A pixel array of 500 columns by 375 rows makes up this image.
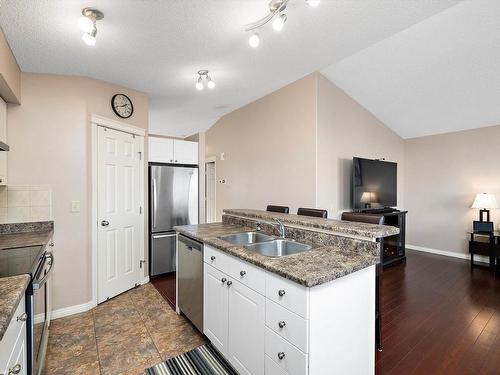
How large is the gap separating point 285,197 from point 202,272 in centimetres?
212

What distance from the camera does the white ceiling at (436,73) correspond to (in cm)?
266

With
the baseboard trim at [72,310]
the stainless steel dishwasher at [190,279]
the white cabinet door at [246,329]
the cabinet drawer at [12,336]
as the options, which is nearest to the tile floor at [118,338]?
the baseboard trim at [72,310]

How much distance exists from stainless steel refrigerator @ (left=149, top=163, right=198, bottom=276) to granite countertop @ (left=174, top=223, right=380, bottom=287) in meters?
2.17

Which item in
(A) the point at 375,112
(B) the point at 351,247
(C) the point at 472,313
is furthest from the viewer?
(A) the point at 375,112

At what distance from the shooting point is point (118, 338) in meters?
2.28

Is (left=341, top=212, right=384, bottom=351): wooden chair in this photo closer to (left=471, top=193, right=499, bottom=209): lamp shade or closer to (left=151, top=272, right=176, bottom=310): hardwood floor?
(left=151, top=272, right=176, bottom=310): hardwood floor

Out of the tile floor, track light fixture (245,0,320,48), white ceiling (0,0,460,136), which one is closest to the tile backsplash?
the tile floor

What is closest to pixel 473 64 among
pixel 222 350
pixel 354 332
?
pixel 354 332

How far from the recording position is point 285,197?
13.0 ft

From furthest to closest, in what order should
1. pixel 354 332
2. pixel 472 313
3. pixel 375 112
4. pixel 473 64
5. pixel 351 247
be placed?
1. pixel 375 112
2. pixel 473 64
3. pixel 472 313
4. pixel 351 247
5. pixel 354 332

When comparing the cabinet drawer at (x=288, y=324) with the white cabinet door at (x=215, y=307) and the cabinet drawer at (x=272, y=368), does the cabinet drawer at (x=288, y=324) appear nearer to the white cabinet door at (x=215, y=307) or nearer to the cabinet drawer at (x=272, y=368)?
the cabinet drawer at (x=272, y=368)

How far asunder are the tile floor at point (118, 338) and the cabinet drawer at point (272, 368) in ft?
3.19

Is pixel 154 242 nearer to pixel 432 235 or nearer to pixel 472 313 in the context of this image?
pixel 472 313

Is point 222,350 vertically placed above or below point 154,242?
below
